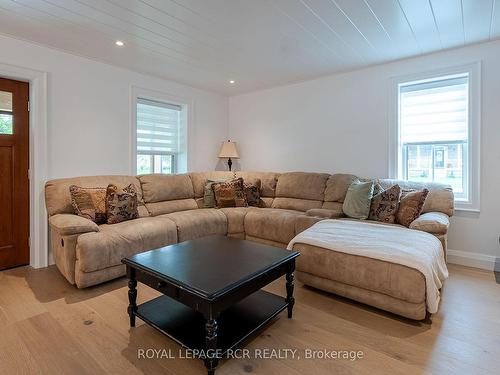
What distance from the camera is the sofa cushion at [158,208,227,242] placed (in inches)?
131

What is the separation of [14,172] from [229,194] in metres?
2.43

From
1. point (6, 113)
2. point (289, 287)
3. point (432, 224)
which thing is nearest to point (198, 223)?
point (289, 287)

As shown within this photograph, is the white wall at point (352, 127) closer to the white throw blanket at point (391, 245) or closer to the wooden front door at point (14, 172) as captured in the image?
the white throw blanket at point (391, 245)

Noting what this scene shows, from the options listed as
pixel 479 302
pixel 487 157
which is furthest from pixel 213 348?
pixel 487 157

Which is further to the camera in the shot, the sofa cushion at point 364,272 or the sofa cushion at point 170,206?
the sofa cushion at point 170,206

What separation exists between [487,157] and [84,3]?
4.04m

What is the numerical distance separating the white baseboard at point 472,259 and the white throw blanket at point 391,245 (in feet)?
3.74

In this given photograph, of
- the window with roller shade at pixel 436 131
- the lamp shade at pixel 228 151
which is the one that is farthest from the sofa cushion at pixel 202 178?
the window with roller shade at pixel 436 131

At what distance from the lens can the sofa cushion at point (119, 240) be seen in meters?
2.50

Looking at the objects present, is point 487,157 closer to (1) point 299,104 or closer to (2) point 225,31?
(1) point 299,104

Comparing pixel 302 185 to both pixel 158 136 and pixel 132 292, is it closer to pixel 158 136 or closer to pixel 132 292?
pixel 158 136

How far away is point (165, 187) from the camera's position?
3879 mm

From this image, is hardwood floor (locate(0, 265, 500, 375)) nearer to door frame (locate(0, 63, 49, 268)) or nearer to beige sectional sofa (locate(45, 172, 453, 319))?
beige sectional sofa (locate(45, 172, 453, 319))

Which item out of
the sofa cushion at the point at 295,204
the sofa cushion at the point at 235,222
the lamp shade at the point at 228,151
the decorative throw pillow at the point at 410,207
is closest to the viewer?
the decorative throw pillow at the point at 410,207
